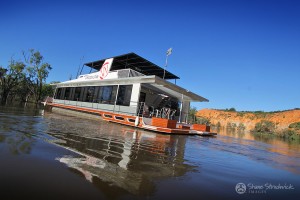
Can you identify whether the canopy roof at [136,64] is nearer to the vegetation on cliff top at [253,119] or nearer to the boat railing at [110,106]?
the boat railing at [110,106]

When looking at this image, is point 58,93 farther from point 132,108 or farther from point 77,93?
point 132,108

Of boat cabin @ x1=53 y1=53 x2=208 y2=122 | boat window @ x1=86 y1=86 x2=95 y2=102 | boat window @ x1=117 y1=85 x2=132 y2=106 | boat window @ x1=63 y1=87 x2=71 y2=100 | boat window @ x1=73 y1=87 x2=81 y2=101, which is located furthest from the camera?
boat window @ x1=63 y1=87 x2=71 y2=100

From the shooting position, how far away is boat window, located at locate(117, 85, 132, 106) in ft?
43.7

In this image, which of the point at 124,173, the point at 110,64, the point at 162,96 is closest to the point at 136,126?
the point at 162,96

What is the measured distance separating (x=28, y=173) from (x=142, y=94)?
508 inches

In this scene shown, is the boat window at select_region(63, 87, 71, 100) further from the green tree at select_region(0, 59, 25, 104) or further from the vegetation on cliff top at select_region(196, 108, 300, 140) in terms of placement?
the vegetation on cliff top at select_region(196, 108, 300, 140)

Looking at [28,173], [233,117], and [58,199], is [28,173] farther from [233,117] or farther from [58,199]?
[233,117]

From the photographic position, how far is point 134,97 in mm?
12891

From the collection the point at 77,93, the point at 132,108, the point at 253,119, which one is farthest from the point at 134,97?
the point at 253,119

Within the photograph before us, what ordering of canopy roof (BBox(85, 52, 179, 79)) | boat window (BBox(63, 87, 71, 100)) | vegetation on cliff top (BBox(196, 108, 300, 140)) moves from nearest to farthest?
canopy roof (BBox(85, 52, 179, 79)) < boat window (BBox(63, 87, 71, 100)) < vegetation on cliff top (BBox(196, 108, 300, 140))

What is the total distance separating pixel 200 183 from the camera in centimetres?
266

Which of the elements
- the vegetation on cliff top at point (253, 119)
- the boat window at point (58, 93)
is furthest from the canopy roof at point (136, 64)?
the vegetation on cliff top at point (253, 119)

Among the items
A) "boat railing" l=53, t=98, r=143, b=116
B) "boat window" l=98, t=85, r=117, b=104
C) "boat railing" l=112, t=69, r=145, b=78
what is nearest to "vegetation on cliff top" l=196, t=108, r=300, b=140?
"boat railing" l=53, t=98, r=143, b=116

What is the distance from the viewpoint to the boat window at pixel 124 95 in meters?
13.3
